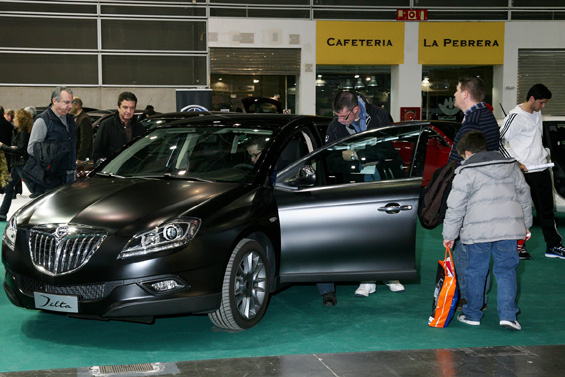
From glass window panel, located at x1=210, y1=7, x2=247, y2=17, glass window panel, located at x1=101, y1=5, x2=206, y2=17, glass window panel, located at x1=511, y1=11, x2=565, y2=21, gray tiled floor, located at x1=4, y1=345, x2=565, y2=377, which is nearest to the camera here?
gray tiled floor, located at x1=4, y1=345, x2=565, y2=377

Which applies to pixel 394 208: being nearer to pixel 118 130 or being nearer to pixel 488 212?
pixel 488 212

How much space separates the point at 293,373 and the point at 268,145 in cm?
204

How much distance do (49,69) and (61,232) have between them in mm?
18924

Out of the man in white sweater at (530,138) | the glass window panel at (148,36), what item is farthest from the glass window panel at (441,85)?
the man in white sweater at (530,138)

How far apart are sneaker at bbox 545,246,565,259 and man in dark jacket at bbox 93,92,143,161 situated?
4.72 m

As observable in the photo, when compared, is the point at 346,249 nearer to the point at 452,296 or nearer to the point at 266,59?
the point at 452,296

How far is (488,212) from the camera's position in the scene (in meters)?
5.37

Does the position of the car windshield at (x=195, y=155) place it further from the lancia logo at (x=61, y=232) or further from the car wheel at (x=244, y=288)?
the lancia logo at (x=61, y=232)

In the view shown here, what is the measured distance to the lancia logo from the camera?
497 cm

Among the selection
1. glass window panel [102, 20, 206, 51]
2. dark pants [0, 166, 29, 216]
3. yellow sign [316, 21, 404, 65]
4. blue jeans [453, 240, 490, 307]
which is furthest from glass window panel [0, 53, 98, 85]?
blue jeans [453, 240, 490, 307]

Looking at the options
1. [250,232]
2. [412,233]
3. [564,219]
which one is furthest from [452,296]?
[564,219]

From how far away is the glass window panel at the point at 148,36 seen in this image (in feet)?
75.5

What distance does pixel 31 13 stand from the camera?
74.3 feet

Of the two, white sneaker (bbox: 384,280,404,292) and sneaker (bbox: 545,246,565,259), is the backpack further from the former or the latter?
sneaker (bbox: 545,246,565,259)
